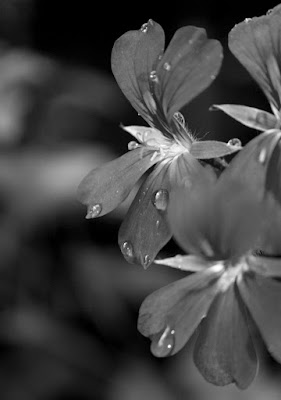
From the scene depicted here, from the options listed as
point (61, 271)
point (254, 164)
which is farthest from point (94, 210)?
point (61, 271)

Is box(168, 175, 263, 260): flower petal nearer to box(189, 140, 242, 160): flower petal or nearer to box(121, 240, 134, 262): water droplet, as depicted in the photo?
box(189, 140, 242, 160): flower petal

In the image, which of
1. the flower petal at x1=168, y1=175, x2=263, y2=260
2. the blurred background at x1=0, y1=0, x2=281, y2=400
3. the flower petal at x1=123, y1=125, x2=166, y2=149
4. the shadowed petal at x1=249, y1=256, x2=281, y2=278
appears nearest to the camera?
the flower petal at x1=168, y1=175, x2=263, y2=260

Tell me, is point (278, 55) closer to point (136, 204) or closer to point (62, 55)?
point (136, 204)

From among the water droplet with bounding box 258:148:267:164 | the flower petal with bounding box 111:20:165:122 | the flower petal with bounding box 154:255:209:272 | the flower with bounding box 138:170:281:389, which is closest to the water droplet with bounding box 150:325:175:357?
the flower with bounding box 138:170:281:389

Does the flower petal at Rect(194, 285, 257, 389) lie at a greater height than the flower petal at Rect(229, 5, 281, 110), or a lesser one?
lesser

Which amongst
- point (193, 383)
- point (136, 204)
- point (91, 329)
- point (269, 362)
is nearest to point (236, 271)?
point (136, 204)

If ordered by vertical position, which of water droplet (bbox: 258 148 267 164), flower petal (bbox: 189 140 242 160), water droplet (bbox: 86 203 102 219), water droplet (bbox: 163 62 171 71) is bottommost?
water droplet (bbox: 86 203 102 219)

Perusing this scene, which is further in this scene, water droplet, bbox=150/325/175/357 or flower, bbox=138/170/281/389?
water droplet, bbox=150/325/175/357

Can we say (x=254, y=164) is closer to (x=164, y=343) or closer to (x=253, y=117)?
(x=253, y=117)
